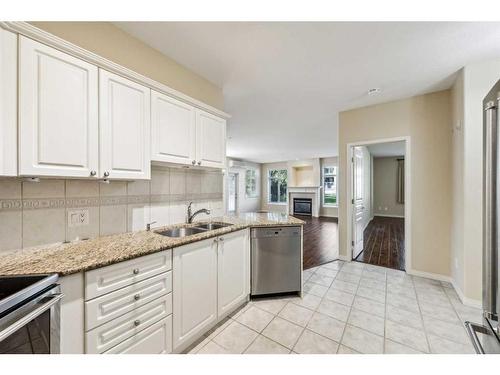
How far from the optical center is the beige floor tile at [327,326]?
176 centimetres

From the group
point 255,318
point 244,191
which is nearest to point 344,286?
point 255,318

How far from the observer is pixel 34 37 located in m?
1.14

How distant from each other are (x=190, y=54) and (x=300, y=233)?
219cm

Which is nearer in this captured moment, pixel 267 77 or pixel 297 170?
pixel 267 77

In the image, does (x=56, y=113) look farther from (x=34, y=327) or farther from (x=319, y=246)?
(x=319, y=246)

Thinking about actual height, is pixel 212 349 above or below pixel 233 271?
below

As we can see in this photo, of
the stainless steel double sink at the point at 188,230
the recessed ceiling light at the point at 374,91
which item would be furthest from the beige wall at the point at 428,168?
the stainless steel double sink at the point at 188,230

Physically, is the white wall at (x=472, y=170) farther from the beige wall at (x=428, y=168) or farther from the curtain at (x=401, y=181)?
the curtain at (x=401, y=181)

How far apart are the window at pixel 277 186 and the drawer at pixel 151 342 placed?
351 inches

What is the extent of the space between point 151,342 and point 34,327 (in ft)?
2.26

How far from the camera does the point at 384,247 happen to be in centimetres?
429

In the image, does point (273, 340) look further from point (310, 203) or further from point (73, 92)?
point (310, 203)

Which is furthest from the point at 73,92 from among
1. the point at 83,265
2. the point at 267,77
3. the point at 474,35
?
the point at 474,35

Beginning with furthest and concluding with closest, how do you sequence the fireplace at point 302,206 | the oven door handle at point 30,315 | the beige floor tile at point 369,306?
the fireplace at point 302,206
the beige floor tile at point 369,306
the oven door handle at point 30,315
